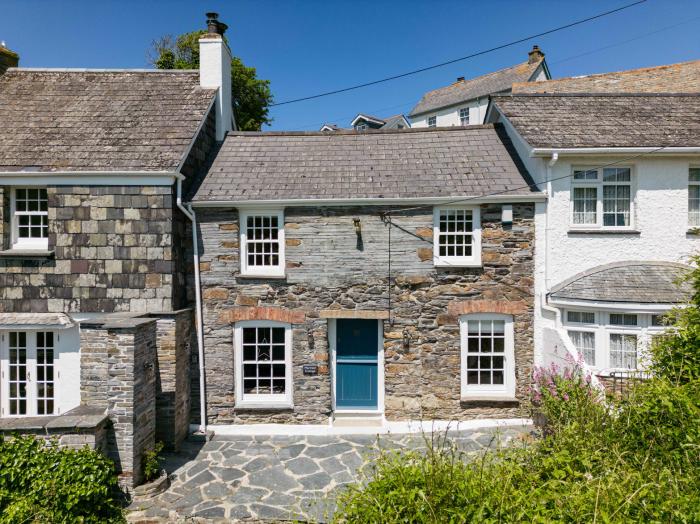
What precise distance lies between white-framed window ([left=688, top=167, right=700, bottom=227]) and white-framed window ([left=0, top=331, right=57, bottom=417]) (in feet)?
51.2

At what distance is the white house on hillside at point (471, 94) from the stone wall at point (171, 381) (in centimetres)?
2613

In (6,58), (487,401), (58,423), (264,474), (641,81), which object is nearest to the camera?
(58,423)

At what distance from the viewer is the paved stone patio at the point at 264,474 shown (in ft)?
23.4

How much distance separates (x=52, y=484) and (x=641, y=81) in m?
24.0

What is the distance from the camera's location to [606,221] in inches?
427

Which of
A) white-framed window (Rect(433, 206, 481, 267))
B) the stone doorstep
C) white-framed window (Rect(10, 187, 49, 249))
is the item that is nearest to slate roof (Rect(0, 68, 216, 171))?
white-framed window (Rect(10, 187, 49, 249))

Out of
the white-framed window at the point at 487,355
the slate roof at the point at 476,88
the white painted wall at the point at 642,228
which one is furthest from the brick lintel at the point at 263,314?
the slate roof at the point at 476,88

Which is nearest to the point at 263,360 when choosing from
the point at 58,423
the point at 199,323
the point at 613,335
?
the point at 199,323

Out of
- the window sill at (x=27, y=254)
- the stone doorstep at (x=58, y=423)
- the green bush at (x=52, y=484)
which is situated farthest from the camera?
the window sill at (x=27, y=254)

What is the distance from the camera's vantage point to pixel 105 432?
7.59 m

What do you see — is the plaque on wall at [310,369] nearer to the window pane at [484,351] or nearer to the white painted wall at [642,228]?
the window pane at [484,351]

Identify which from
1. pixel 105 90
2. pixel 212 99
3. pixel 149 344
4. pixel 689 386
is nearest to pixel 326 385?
pixel 149 344

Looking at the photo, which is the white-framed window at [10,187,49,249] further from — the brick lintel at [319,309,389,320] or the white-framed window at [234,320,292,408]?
the brick lintel at [319,309,389,320]

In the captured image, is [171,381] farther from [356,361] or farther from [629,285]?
[629,285]
